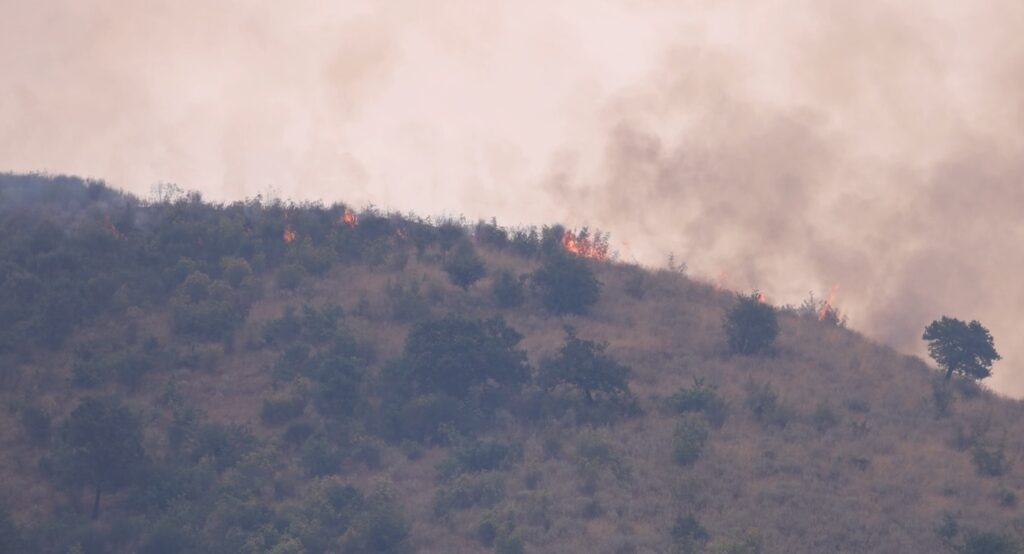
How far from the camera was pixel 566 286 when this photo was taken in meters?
65.4

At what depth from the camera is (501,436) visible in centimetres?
5450

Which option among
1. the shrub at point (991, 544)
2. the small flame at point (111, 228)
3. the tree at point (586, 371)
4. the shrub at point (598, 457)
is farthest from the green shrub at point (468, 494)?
the small flame at point (111, 228)

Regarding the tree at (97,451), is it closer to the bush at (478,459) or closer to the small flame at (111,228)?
the bush at (478,459)

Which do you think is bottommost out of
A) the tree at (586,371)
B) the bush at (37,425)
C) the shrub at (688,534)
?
the shrub at (688,534)

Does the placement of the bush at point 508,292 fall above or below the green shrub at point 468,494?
above

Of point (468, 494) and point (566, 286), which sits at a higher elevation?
point (566, 286)

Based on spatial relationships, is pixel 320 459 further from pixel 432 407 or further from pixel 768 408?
pixel 768 408

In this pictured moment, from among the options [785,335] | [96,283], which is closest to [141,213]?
[96,283]

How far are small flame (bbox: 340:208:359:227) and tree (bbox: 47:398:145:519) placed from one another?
2523 cm

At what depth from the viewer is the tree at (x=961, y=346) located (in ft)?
201

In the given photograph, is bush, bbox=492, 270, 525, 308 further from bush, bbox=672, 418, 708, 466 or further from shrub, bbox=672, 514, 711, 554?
shrub, bbox=672, 514, 711, 554

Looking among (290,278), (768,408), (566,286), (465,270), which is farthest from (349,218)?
(768,408)

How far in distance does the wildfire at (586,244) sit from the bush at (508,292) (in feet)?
31.1

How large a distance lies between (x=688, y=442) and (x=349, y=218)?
30397 millimetres
